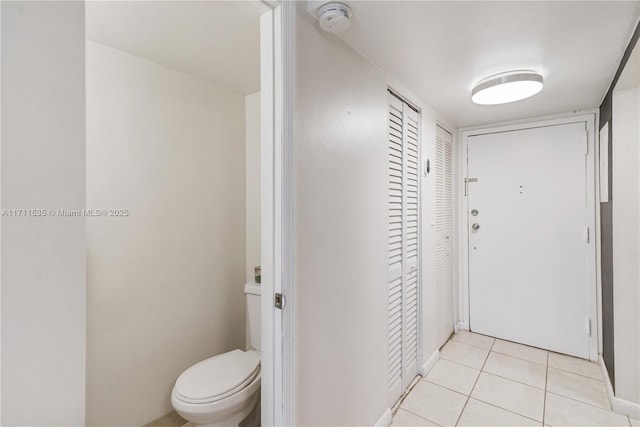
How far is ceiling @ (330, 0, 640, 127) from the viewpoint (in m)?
1.19

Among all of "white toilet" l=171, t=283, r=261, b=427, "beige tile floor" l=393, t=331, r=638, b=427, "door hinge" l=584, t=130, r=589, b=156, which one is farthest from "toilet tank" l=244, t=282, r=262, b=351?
"door hinge" l=584, t=130, r=589, b=156

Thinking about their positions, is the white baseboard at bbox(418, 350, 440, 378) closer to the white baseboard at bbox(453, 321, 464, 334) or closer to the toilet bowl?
the white baseboard at bbox(453, 321, 464, 334)

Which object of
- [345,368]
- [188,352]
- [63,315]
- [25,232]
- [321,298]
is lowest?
[188,352]

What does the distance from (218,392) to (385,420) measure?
3.18 feet

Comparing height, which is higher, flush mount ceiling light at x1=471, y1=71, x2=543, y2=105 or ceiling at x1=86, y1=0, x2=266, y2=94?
ceiling at x1=86, y1=0, x2=266, y2=94

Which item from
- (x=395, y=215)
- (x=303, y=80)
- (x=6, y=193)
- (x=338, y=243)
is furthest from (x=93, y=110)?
(x=395, y=215)

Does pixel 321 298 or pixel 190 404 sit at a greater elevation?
pixel 321 298

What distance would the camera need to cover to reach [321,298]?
129cm

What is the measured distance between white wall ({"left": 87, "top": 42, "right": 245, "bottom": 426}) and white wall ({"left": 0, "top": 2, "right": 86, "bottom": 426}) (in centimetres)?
116

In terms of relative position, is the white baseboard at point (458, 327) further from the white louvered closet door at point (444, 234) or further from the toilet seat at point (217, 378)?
the toilet seat at point (217, 378)

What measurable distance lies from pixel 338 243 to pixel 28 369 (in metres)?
1.05

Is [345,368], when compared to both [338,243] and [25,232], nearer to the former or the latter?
[338,243]

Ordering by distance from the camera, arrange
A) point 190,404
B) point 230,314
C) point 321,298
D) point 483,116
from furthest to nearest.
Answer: point 483,116 → point 230,314 → point 190,404 → point 321,298

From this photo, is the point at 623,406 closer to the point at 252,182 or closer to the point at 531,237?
the point at 531,237
